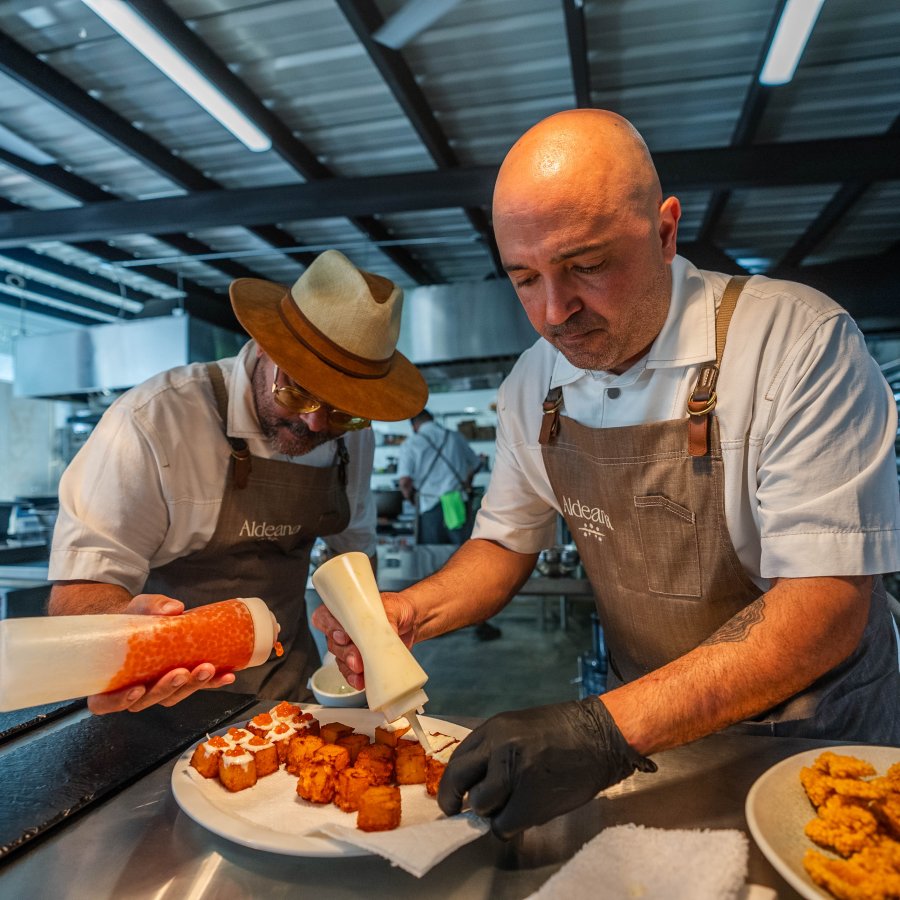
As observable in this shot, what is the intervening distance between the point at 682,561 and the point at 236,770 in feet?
2.98

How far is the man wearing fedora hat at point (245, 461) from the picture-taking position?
164 cm

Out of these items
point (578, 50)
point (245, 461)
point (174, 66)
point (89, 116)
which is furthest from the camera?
point (89, 116)

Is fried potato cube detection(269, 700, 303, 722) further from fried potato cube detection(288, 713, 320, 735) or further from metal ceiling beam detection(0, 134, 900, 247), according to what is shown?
metal ceiling beam detection(0, 134, 900, 247)

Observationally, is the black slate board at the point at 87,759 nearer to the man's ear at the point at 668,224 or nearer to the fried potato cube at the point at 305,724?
the fried potato cube at the point at 305,724

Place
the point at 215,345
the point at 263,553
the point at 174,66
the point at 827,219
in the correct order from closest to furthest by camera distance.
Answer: the point at 263,553 → the point at 174,66 → the point at 827,219 → the point at 215,345

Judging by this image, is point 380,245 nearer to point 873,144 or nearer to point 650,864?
point 873,144

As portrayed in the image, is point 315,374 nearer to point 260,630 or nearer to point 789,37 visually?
point 260,630

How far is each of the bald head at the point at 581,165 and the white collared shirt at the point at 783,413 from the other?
0.29 metres

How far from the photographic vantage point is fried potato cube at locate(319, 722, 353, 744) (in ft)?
3.70

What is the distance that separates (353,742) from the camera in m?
Result: 1.12

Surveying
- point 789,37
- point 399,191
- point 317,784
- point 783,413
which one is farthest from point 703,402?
point 399,191

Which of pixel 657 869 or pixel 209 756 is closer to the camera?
pixel 657 869

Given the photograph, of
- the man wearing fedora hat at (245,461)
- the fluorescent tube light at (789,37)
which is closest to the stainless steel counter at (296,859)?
the man wearing fedora hat at (245,461)

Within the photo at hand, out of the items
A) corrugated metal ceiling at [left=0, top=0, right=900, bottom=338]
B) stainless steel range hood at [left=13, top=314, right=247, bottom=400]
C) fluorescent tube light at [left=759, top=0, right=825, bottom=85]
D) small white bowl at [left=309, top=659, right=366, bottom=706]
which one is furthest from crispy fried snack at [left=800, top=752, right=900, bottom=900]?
stainless steel range hood at [left=13, top=314, right=247, bottom=400]
